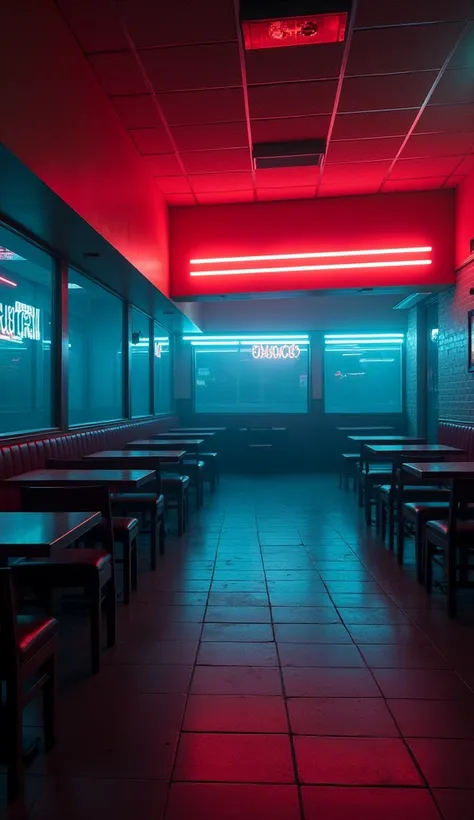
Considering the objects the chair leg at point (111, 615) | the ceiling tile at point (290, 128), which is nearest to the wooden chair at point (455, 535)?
the chair leg at point (111, 615)

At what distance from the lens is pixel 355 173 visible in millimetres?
6070

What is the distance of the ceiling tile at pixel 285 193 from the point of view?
6512 mm

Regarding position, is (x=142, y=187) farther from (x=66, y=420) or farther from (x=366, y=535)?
(x=366, y=535)

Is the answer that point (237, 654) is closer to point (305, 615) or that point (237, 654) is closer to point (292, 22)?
point (305, 615)

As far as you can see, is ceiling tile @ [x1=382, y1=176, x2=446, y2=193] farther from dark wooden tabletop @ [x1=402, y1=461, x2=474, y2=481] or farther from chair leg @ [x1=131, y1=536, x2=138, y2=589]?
chair leg @ [x1=131, y1=536, x2=138, y2=589]

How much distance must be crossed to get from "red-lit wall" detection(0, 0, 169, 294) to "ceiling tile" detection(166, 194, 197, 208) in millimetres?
1009

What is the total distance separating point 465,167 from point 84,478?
5.26 meters

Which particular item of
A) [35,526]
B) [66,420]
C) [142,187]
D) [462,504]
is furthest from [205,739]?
[142,187]

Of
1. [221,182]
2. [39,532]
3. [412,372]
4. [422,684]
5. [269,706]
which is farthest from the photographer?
[412,372]

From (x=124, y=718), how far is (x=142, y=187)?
5.11 metres

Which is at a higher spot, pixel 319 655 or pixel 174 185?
pixel 174 185

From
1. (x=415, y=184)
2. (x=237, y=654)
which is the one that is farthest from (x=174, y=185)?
(x=237, y=654)

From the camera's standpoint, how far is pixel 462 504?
3361mm

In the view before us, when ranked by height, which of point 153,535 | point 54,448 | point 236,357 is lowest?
point 153,535
